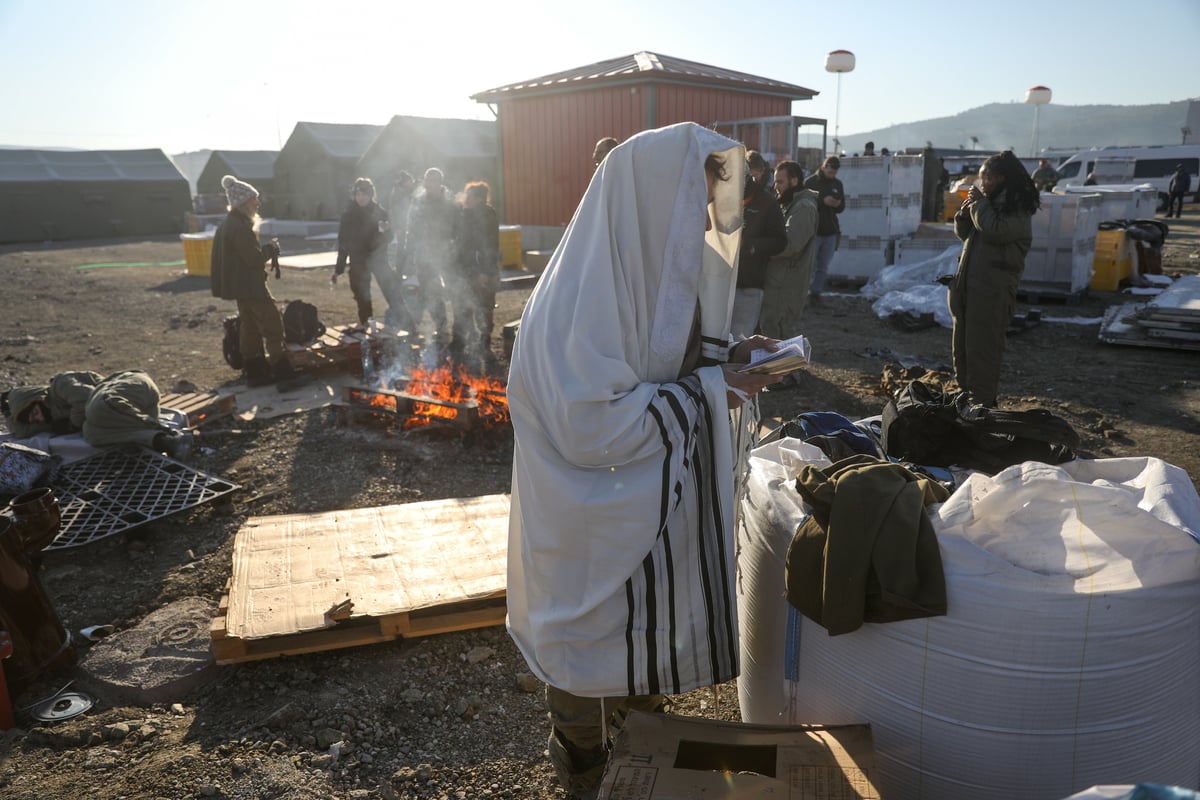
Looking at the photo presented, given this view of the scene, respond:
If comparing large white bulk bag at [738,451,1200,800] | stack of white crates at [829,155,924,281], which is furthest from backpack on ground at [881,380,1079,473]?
stack of white crates at [829,155,924,281]

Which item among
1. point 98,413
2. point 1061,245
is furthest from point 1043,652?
point 1061,245

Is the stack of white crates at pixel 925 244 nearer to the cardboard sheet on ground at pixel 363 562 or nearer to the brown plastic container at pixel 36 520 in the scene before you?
the cardboard sheet on ground at pixel 363 562

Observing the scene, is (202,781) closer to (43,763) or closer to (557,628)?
(43,763)

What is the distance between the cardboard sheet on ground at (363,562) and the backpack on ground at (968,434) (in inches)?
73.8

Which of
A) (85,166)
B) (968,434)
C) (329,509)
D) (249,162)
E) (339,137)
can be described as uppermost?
(339,137)

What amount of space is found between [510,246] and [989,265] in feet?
39.8

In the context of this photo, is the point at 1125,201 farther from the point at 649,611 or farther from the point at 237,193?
the point at 649,611

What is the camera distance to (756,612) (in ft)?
8.21

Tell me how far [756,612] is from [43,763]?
2814 millimetres

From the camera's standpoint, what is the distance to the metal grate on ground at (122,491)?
15.3 feet

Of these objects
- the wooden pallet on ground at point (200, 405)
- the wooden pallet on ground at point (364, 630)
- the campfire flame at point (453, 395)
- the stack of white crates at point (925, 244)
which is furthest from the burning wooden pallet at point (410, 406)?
the stack of white crates at point (925, 244)

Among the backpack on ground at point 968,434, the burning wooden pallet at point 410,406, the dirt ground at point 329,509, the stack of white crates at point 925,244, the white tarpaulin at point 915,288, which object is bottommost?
the dirt ground at point 329,509

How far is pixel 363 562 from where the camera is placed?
13.1 ft

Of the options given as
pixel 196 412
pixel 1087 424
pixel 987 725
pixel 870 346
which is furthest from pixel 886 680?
pixel 870 346
